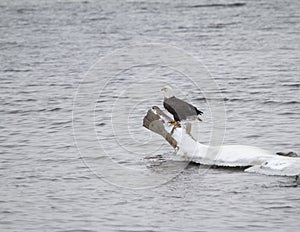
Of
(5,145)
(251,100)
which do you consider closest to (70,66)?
(251,100)

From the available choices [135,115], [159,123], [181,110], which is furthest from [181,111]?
[135,115]

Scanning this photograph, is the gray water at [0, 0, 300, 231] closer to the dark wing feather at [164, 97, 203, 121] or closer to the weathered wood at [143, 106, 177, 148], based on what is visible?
the weathered wood at [143, 106, 177, 148]

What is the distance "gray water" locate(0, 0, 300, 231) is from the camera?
12.8 meters

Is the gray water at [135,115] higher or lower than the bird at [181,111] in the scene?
lower

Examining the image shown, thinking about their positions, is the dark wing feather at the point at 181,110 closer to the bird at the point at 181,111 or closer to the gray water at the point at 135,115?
the bird at the point at 181,111

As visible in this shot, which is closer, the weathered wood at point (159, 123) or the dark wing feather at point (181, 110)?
the dark wing feather at point (181, 110)

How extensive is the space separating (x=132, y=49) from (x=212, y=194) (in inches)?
650

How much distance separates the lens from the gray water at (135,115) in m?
12.8

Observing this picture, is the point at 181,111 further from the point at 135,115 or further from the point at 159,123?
the point at 135,115

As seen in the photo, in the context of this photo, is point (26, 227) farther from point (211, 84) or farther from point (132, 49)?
point (132, 49)

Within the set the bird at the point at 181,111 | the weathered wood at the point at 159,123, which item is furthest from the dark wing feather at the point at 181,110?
the weathered wood at the point at 159,123

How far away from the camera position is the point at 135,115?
20125mm

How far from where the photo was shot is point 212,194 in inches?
528

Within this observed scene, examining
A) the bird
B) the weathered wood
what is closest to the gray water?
the weathered wood
